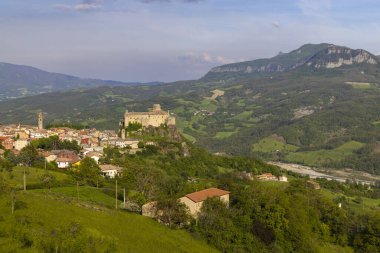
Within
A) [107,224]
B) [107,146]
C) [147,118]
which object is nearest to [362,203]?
[147,118]

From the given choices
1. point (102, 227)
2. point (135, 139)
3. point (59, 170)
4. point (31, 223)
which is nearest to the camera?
point (31, 223)

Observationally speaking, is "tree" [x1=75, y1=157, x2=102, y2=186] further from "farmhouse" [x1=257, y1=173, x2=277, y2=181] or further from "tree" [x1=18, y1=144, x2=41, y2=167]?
"farmhouse" [x1=257, y1=173, x2=277, y2=181]

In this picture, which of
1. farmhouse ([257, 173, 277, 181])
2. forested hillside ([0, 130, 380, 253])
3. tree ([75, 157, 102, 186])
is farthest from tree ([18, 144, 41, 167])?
farmhouse ([257, 173, 277, 181])

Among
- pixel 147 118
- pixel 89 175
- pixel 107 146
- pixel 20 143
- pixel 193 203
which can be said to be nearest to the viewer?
pixel 193 203

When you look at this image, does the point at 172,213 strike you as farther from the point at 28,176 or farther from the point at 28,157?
the point at 28,157

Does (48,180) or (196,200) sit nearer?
(196,200)

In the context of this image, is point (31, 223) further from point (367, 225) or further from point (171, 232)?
point (367, 225)

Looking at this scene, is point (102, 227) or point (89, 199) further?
point (89, 199)

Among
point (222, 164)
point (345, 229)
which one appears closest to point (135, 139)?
point (222, 164)
